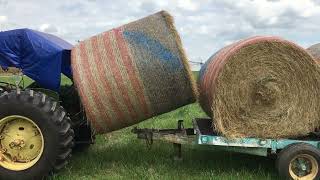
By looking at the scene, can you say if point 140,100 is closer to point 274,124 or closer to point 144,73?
point 144,73

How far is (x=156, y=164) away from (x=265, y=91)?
192 centimetres

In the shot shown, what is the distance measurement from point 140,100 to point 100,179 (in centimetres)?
115

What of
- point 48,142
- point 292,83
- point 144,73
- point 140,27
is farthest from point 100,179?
point 292,83

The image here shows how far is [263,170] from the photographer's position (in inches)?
304

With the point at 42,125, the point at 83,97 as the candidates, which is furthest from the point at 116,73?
the point at 42,125

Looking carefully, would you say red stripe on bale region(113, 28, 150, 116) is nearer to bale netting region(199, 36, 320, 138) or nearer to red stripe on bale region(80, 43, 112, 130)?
red stripe on bale region(80, 43, 112, 130)

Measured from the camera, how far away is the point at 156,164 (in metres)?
8.04

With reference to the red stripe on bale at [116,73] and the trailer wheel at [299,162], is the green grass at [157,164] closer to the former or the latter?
the trailer wheel at [299,162]

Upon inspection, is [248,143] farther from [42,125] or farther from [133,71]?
[42,125]

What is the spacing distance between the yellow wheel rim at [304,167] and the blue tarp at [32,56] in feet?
10.7

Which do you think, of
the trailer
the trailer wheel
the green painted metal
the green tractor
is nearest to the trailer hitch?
the trailer

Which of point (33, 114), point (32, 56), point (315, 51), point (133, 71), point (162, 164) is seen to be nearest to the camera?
point (33, 114)

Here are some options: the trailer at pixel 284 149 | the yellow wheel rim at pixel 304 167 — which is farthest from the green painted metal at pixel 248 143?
the yellow wheel rim at pixel 304 167

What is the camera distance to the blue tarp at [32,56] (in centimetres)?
763
